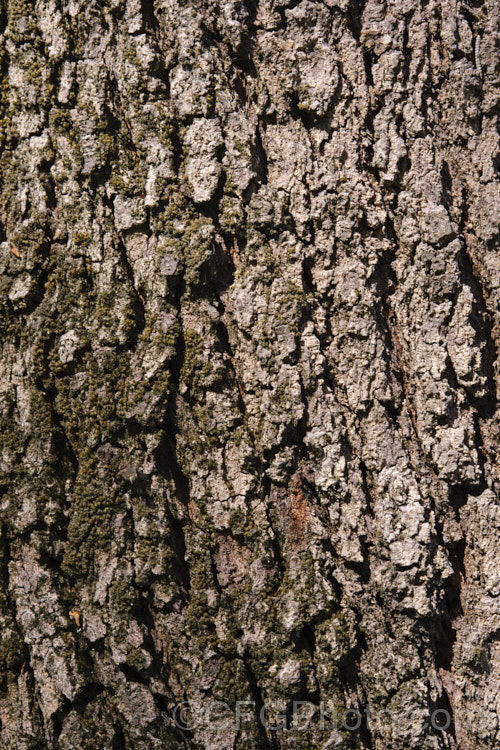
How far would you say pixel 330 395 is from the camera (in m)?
1.50

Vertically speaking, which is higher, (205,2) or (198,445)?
(205,2)

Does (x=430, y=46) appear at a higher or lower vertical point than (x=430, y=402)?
higher

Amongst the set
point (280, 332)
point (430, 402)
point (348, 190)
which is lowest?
point (430, 402)

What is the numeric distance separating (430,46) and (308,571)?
4.67 feet

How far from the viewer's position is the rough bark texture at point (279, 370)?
1480mm

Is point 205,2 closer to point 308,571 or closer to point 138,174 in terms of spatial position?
point 138,174

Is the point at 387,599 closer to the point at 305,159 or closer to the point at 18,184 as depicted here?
the point at 305,159

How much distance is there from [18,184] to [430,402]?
50.9 inches

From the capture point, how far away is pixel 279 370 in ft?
4.91

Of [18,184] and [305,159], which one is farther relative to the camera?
[18,184]

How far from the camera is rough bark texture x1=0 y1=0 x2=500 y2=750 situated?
1480 millimetres

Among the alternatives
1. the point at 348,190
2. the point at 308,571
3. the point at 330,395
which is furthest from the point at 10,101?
the point at 308,571

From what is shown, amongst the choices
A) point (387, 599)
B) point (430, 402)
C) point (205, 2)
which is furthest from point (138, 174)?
point (387, 599)

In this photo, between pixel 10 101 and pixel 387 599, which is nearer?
pixel 387 599
